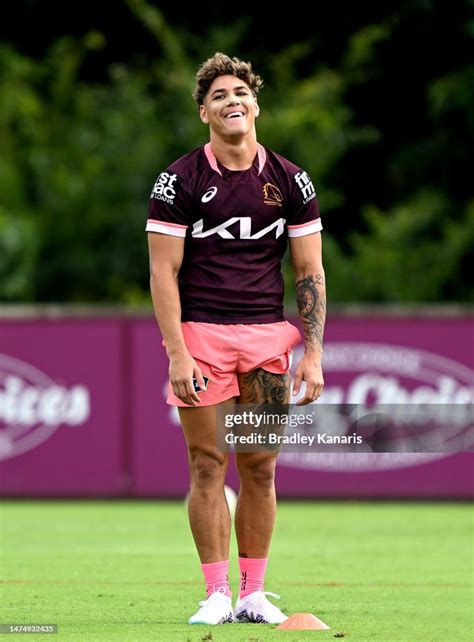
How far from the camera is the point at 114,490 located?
15.2 metres

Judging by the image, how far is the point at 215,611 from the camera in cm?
668

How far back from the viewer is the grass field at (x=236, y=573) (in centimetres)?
663

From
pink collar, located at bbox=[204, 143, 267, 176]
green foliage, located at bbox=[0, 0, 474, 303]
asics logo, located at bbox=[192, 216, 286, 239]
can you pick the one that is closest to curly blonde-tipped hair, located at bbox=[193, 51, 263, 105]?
pink collar, located at bbox=[204, 143, 267, 176]

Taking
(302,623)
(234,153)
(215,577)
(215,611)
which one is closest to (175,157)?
(234,153)

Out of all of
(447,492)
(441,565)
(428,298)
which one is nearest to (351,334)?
(447,492)

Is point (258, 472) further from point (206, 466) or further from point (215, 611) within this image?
point (215, 611)

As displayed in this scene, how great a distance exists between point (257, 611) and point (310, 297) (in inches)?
52.4

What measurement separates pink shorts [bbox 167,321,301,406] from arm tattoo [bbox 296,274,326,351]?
0.22m

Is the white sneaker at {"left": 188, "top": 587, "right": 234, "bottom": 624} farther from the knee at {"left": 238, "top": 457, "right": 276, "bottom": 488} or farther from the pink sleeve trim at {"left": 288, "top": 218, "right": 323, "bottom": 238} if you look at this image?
the pink sleeve trim at {"left": 288, "top": 218, "right": 323, "bottom": 238}

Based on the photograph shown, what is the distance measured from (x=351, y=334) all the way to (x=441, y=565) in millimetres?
5819

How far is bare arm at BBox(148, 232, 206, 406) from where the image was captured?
21.8ft
